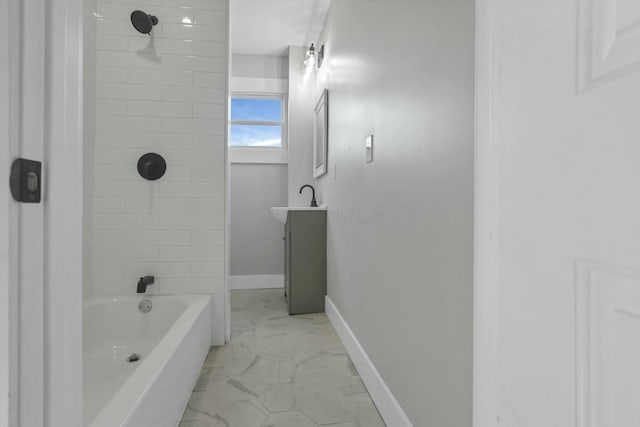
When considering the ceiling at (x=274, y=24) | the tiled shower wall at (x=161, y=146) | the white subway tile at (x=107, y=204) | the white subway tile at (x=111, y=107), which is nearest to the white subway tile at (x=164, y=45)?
the tiled shower wall at (x=161, y=146)

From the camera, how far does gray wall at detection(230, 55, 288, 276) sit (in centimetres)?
349

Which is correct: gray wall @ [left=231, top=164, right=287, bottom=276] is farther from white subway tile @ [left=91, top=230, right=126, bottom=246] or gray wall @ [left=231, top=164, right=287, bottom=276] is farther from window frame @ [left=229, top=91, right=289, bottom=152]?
white subway tile @ [left=91, top=230, right=126, bottom=246]

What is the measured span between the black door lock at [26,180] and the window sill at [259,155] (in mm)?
3101

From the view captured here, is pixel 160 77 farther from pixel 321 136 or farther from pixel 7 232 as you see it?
pixel 7 232

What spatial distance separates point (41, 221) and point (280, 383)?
1.45 meters

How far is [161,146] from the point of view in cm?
200

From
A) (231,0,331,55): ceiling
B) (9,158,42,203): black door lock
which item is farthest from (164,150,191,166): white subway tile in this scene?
(9,158,42,203): black door lock

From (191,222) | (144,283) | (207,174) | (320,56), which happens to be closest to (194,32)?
(207,174)

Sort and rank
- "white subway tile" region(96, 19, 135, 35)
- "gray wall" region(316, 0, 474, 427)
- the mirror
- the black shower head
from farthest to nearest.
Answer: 1. the mirror
2. "white subway tile" region(96, 19, 135, 35)
3. the black shower head
4. "gray wall" region(316, 0, 474, 427)

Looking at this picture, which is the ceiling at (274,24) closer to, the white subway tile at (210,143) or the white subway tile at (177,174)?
the white subway tile at (210,143)

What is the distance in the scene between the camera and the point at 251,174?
11.6ft

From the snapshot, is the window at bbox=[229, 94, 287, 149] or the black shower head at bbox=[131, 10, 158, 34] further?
the window at bbox=[229, 94, 287, 149]
